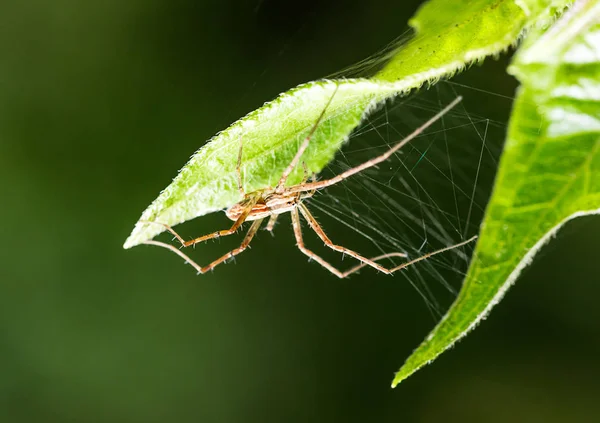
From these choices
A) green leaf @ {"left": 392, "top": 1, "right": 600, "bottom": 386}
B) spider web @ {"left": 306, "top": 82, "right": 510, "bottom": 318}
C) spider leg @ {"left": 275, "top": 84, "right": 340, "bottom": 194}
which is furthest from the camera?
spider web @ {"left": 306, "top": 82, "right": 510, "bottom": 318}

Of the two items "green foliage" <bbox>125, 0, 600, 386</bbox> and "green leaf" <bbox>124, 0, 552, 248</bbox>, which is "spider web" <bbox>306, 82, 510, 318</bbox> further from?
"green foliage" <bbox>125, 0, 600, 386</bbox>

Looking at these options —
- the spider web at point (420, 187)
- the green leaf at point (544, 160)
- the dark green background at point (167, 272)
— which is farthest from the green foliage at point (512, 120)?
the dark green background at point (167, 272)

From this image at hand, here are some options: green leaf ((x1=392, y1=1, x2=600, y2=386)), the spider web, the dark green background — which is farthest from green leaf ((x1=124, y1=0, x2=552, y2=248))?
the dark green background

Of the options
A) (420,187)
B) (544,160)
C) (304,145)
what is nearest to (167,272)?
(420,187)

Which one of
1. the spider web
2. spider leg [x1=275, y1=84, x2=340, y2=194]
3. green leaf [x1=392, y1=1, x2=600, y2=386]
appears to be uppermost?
spider leg [x1=275, y1=84, x2=340, y2=194]

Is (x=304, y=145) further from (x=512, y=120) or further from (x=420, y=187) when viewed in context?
(x=420, y=187)

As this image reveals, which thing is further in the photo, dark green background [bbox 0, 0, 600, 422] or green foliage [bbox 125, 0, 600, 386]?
dark green background [bbox 0, 0, 600, 422]

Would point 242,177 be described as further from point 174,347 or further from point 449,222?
point 174,347
